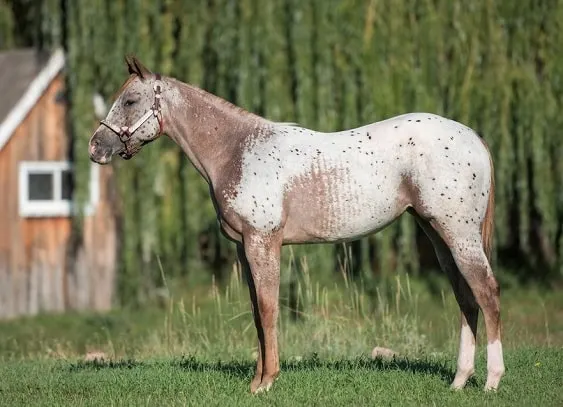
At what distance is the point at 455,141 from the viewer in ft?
26.7

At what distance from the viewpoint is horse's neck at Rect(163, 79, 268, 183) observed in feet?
27.5

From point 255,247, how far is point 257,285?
0.95ft

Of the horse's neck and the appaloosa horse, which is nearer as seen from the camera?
the appaloosa horse

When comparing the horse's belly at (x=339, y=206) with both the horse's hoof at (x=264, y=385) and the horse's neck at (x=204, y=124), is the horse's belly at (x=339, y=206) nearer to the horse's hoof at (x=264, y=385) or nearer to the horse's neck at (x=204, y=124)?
the horse's neck at (x=204, y=124)

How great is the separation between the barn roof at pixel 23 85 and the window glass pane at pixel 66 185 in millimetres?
1198

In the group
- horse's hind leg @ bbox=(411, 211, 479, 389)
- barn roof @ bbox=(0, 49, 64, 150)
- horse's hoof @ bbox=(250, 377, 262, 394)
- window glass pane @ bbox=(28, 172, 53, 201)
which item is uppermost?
barn roof @ bbox=(0, 49, 64, 150)

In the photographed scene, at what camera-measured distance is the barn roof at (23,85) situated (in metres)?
18.4

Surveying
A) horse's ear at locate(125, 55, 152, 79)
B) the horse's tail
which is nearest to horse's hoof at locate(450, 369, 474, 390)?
the horse's tail

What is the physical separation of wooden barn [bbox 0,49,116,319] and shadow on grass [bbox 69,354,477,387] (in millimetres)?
8669

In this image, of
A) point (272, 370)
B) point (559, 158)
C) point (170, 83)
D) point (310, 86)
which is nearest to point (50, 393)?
point (272, 370)

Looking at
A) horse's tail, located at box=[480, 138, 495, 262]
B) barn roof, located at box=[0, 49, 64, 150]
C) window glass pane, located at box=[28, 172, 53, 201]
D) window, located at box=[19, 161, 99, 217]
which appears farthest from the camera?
window glass pane, located at box=[28, 172, 53, 201]

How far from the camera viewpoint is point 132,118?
27.7ft

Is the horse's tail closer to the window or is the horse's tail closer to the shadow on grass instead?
the shadow on grass

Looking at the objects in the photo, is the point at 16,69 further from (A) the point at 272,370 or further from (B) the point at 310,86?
(A) the point at 272,370
